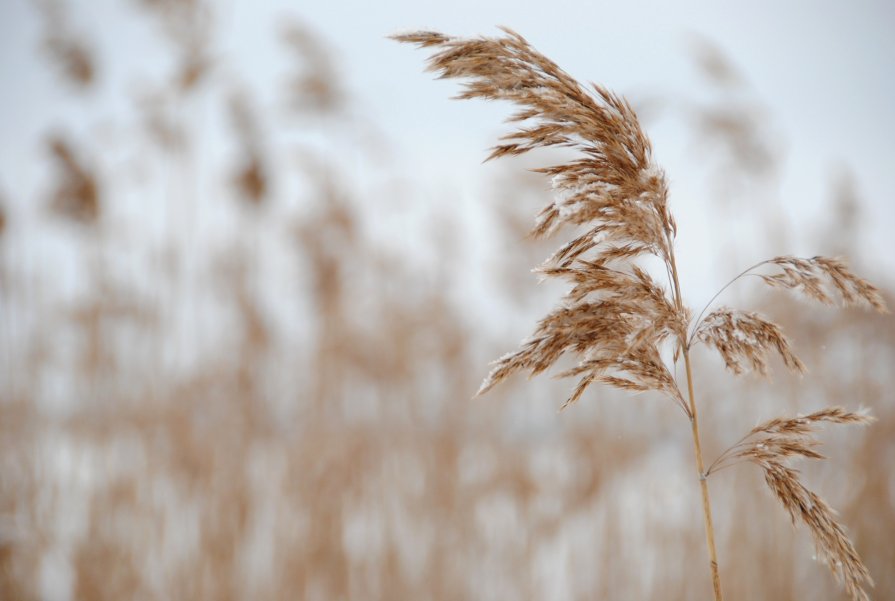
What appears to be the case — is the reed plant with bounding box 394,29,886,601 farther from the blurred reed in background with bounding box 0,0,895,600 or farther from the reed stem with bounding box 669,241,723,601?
the blurred reed in background with bounding box 0,0,895,600

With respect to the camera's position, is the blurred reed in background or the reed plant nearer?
the reed plant

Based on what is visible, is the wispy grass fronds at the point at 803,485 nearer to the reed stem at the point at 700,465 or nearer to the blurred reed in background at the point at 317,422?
the reed stem at the point at 700,465

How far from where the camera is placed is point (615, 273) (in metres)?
0.95

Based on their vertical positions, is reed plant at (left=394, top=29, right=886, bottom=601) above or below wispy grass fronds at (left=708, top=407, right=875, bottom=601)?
above

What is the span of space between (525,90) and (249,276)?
2.81 meters

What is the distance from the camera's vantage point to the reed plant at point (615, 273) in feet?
2.96

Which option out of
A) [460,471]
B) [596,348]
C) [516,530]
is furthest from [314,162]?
[596,348]

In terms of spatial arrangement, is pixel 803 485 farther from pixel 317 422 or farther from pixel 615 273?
pixel 317 422

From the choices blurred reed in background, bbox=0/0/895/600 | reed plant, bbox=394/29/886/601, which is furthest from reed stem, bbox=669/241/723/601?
blurred reed in background, bbox=0/0/895/600

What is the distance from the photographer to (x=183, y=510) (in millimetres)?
3102

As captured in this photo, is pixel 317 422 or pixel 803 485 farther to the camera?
pixel 317 422

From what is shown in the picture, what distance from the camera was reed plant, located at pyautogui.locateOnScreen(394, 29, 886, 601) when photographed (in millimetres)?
901

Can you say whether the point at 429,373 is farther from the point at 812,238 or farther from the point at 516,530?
the point at 812,238

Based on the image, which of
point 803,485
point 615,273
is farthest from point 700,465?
point 615,273
